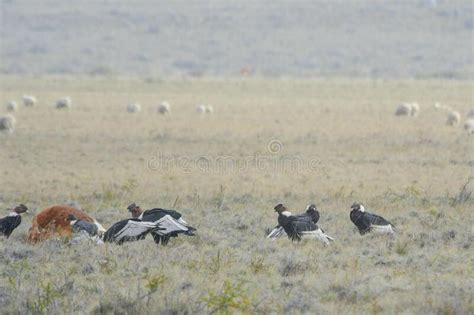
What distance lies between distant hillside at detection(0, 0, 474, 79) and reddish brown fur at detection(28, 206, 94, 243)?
83.0 m

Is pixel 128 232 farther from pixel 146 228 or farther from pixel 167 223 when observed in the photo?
pixel 167 223

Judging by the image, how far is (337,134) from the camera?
108 feet

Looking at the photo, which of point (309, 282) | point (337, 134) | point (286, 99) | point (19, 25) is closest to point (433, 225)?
point (309, 282)

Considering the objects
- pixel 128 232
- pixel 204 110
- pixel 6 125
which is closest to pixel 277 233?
pixel 128 232

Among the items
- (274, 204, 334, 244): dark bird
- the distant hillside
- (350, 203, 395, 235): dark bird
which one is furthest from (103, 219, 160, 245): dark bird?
the distant hillside

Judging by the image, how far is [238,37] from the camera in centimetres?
12912

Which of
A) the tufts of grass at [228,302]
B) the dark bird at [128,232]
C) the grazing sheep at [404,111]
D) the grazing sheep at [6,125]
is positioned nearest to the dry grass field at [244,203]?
the tufts of grass at [228,302]

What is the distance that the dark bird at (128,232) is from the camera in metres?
12.1

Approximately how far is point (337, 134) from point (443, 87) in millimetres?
40675

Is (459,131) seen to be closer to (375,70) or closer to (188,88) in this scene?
(188,88)

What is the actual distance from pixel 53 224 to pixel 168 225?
67.6 inches

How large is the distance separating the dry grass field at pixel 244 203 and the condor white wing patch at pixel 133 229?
17 cm

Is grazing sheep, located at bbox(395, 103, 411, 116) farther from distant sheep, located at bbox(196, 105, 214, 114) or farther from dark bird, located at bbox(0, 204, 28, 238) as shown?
dark bird, located at bbox(0, 204, 28, 238)

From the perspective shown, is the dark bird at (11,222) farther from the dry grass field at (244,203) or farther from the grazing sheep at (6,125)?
the grazing sheep at (6,125)
